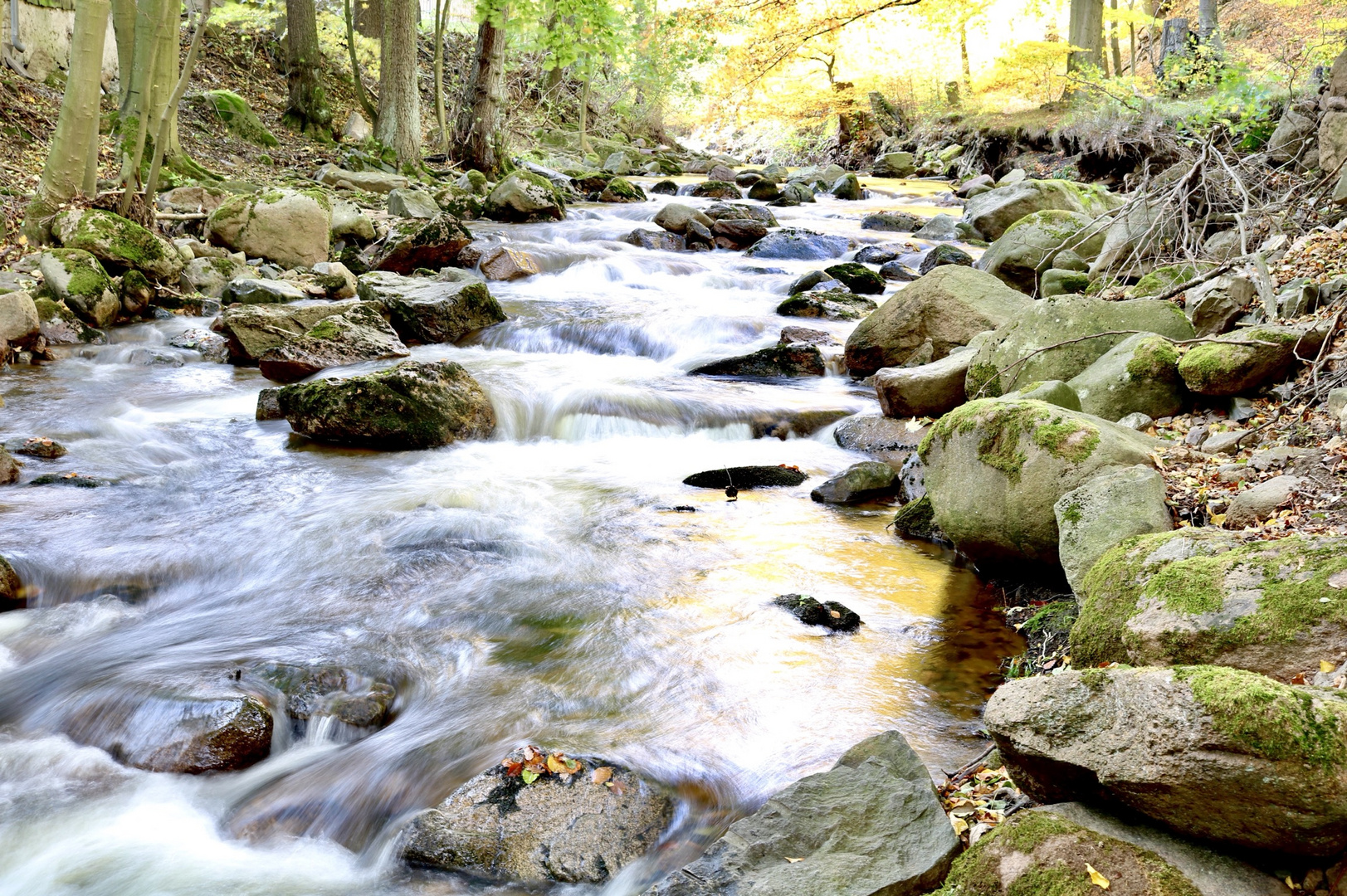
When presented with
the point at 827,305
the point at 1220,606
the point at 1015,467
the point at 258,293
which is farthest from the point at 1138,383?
the point at 258,293

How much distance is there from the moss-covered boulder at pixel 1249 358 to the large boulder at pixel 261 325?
7.86 meters

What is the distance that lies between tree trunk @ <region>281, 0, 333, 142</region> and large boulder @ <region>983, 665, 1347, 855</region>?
21.2 meters

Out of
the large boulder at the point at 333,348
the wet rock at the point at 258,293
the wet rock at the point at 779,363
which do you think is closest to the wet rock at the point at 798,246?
the wet rock at the point at 779,363

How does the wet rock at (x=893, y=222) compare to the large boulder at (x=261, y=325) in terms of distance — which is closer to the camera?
the large boulder at (x=261, y=325)

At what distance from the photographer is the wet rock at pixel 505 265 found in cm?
1359

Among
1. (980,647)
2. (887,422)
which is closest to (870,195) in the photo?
(887,422)

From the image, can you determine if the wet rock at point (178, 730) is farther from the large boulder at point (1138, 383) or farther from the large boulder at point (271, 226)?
the large boulder at point (271, 226)

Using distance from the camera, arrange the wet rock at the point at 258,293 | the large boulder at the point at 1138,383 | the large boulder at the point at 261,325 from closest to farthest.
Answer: the large boulder at the point at 1138,383 < the large boulder at the point at 261,325 < the wet rock at the point at 258,293

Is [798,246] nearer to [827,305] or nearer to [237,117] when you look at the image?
[827,305]

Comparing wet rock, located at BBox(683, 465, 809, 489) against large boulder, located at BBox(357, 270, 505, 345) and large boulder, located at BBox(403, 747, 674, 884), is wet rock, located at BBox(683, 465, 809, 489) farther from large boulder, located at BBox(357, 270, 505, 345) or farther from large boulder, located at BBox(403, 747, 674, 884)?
large boulder, located at BBox(357, 270, 505, 345)

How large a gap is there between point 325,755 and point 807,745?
6.46 feet

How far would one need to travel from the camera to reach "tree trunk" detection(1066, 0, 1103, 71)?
68.3 ft

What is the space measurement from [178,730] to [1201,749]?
3675 millimetres

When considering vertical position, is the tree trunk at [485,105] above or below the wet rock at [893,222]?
above
